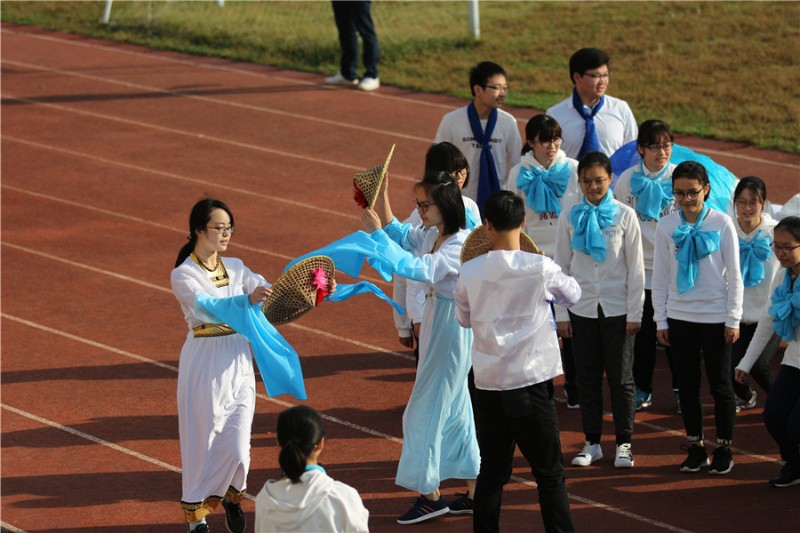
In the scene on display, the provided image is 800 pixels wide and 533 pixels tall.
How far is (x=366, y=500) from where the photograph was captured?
23.8ft

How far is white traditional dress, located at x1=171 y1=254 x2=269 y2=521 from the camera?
260 inches

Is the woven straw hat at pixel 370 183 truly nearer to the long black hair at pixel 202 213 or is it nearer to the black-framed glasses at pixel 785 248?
the long black hair at pixel 202 213

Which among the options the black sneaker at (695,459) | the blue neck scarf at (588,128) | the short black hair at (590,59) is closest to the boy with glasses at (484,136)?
the blue neck scarf at (588,128)

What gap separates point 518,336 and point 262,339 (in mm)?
1284

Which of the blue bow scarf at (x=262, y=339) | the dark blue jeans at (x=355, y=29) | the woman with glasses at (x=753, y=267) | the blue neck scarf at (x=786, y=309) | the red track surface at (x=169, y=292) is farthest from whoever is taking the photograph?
the dark blue jeans at (x=355, y=29)

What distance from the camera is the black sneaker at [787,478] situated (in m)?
7.19

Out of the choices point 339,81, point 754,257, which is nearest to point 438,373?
point 754,257

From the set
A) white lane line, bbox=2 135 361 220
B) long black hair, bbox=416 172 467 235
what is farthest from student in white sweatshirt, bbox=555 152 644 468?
white lane line, bbox=2 135 361 220

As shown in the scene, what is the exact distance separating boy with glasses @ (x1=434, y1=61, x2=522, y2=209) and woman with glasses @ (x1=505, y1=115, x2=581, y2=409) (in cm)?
41

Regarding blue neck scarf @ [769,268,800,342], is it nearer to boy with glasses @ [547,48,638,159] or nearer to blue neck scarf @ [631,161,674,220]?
blue neck scarf @ [631,161,674,220]

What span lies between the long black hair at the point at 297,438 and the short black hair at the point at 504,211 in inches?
62.7

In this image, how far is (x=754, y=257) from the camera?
320 inches

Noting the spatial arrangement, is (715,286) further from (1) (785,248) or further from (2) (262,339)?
(2) (262,339)

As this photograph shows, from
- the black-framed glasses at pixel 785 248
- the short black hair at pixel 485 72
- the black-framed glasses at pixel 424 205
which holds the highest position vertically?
the short black hair at pixel 485 72
